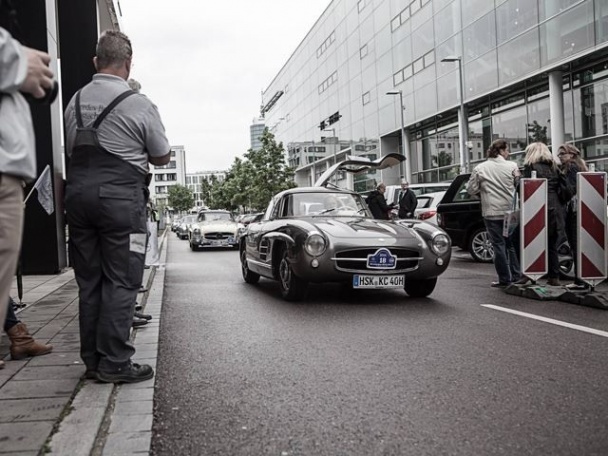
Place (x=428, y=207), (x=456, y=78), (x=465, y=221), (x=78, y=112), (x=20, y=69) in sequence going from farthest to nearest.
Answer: (x=456, y=78)
(x=428, y=207)
(x=465, y=221)
(x=78, y=112)
(x=20, y=69)

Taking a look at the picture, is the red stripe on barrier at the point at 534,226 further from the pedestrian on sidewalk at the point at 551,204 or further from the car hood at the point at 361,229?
the car hood at the point at 361,229

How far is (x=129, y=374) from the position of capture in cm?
361

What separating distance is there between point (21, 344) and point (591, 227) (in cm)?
568

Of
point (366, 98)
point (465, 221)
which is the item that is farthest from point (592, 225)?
point (366, 98)

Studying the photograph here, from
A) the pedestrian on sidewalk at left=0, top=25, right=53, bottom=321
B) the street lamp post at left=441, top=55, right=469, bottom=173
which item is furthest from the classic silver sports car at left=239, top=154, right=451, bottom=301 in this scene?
the street lamp post at left=441, top=55, right=469, bottom=173

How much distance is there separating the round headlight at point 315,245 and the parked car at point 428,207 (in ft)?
26.3

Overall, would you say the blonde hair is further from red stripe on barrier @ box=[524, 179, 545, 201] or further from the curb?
the curb

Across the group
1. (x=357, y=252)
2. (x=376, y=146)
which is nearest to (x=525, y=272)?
(x=357, y=252)

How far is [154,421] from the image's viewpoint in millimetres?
2996

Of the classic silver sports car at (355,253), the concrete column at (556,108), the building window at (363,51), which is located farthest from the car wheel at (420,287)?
the building window at (363,51)

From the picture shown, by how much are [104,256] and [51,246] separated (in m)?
7.44

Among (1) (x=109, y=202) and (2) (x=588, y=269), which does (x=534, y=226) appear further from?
(1) (x=109, y=202)

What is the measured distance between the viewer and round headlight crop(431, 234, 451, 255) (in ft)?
22.5

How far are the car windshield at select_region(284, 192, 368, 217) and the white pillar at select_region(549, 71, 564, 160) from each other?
1616 cm
